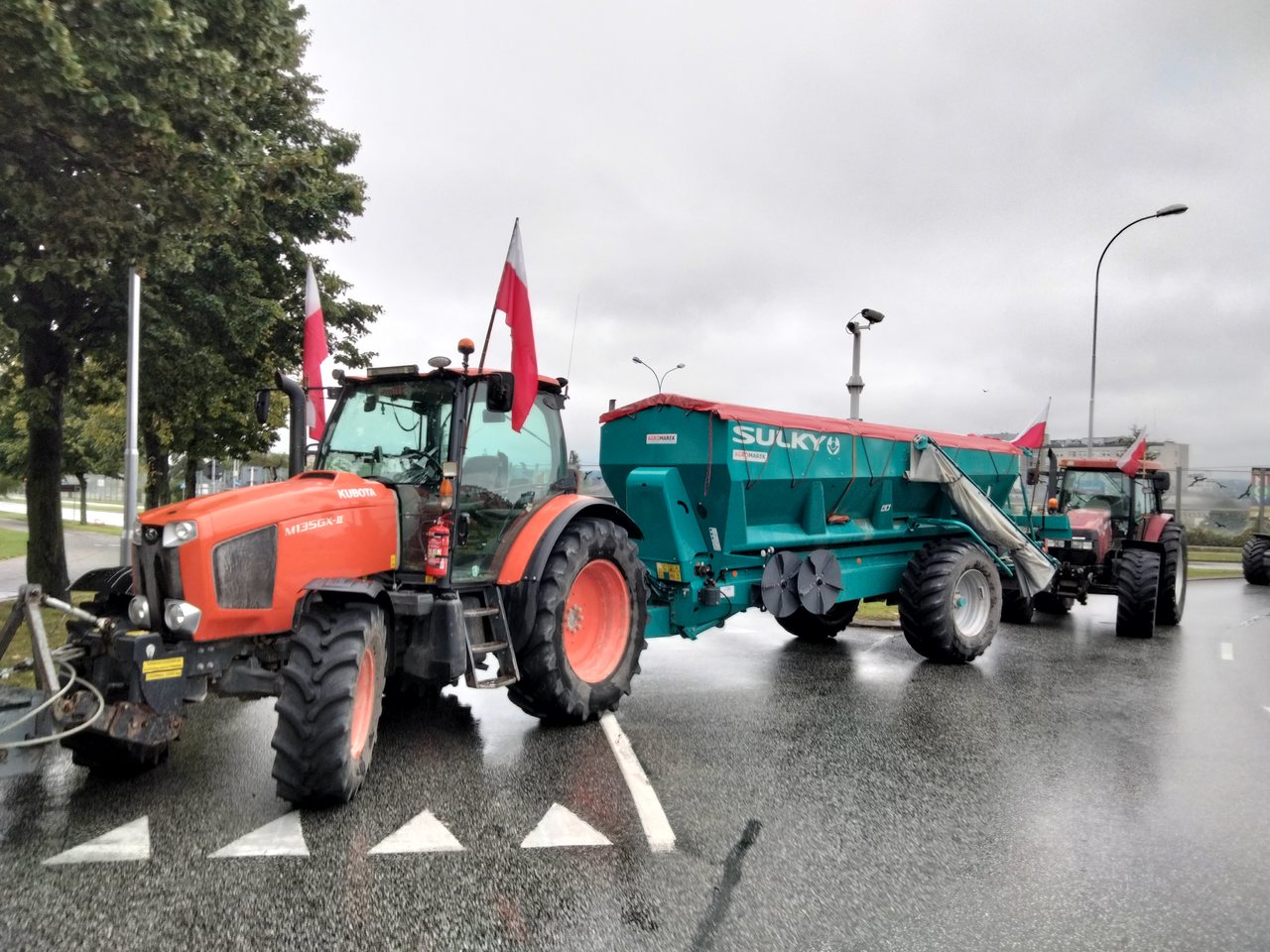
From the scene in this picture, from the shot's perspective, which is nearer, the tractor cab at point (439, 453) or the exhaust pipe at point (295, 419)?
the tractor cab at point (439, 453)

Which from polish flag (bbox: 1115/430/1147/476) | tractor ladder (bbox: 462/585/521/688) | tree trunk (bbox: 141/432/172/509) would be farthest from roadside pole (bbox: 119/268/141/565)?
polish flag (bbox: 1115/430/1147/476)

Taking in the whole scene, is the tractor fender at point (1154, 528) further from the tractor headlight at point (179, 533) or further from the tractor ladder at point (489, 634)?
the tractor headlight at point (179, 533)

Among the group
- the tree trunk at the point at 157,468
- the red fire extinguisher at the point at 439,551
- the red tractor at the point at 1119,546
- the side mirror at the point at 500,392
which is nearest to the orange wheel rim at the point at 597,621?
the red fire extinguisher at the point at 439,551

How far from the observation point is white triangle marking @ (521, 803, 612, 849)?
3.93 meters

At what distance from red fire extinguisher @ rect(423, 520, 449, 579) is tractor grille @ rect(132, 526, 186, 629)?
1.29 m

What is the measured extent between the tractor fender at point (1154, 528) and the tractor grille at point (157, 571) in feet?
38.1

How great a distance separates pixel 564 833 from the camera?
405 centimetres

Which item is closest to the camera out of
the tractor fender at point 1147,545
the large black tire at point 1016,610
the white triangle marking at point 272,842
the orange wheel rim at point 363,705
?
the white triangle marking at point 272,842

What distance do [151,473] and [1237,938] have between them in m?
21.2

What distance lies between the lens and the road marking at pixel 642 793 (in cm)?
401

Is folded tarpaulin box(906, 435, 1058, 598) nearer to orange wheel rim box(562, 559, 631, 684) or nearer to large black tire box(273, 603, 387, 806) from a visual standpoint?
orange wheel rim box(562, 559, 631, 684)

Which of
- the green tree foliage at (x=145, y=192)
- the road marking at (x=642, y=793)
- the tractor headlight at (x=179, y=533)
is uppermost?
the green tree foliage at (x=145, y=192)

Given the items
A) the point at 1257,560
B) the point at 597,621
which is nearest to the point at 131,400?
the point at 597,621

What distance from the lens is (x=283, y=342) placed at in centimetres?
1280
